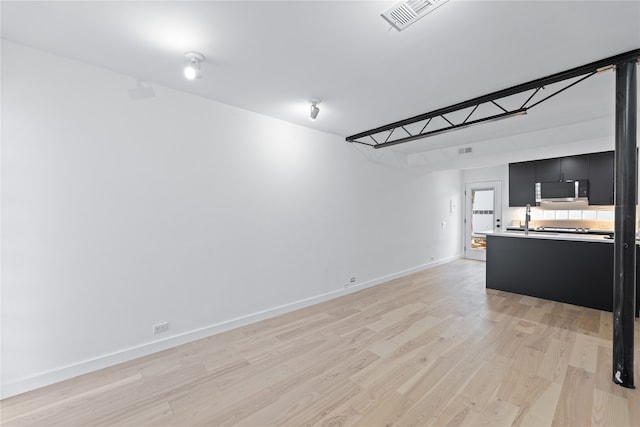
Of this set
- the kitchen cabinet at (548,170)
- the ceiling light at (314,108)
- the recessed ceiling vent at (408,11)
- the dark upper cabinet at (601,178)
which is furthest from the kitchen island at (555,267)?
the recessed ceiling vent at (408,11)

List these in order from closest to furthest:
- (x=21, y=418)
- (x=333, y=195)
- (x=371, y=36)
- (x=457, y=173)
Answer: (x=21, y=418) → (x=371, y=36) → (x=333, y=195) → (x=457, y=173)

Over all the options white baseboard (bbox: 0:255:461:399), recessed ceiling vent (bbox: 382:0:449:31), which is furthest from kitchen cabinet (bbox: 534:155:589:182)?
recessed ceiling vent (bbox: 382:0:449:31)

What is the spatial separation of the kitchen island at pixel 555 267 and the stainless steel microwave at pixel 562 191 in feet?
6.62

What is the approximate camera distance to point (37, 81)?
2.30m

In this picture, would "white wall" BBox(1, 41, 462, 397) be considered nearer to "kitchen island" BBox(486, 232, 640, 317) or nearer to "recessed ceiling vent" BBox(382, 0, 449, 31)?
"recessed ceiling vent" BBox(382, 0, 449, 31)

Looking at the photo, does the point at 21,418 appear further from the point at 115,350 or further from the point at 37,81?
the point at 37,81

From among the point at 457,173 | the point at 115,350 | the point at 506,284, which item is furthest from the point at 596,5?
the point at 457,173

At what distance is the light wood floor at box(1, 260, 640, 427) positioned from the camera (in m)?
1.94

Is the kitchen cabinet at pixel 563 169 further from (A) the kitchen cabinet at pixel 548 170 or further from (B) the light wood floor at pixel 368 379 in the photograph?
(B) the light wood floor at pixel 368 379

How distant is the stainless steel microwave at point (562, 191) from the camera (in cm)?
571

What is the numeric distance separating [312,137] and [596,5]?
10.7 feet

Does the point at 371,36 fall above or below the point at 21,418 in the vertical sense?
above

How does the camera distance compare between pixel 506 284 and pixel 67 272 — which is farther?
pixel 506 284

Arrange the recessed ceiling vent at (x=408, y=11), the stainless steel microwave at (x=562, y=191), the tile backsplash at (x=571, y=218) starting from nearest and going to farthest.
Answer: the recessed ceiling vent at (x=408, y=11) < the stainless steel microwave at (x=562, y=191) < the tile backsplash at (x=571, y=218)
